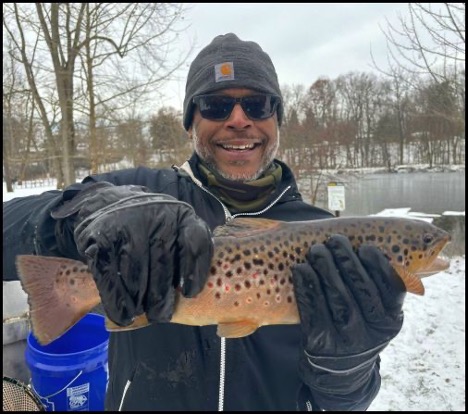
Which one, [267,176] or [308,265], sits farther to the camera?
[267,176]

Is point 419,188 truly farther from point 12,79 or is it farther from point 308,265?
point 308,265

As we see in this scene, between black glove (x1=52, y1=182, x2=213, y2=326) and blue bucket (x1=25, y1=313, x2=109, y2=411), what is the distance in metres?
2.16

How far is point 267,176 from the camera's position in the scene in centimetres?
255

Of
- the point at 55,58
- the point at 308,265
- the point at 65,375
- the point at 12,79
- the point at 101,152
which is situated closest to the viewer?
the point at 308,265

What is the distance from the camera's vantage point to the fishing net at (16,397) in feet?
9.86

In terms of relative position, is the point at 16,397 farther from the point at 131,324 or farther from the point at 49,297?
the point at 131,324

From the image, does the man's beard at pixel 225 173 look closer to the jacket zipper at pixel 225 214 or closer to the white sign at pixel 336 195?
the jacket zipper at pixel 225 214

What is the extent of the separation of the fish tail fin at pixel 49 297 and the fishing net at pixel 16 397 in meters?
1.78

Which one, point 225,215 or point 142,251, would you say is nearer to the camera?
point 142,251

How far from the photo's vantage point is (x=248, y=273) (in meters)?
1.90

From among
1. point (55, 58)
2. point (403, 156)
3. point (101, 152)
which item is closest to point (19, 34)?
point (55, 58)

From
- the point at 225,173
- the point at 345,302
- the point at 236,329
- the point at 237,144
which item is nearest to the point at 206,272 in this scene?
the point at 236,329

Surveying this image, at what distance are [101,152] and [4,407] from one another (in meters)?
8.76

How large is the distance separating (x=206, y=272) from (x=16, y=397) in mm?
2345
